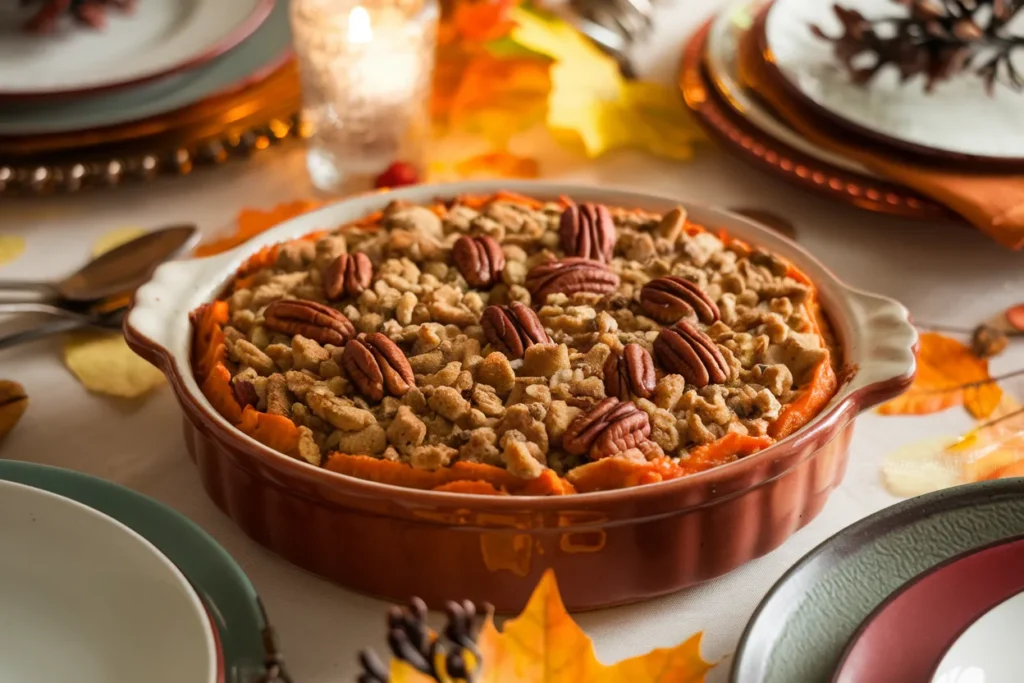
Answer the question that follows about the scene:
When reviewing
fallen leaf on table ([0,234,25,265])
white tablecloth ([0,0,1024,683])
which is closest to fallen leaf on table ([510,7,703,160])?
white tablecloth ([0,0,1024,683])

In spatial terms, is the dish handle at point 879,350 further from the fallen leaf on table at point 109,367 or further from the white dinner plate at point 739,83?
the fallen leaf on table at point 109,367

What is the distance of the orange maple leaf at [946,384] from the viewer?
834mm

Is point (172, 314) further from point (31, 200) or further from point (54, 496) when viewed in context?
point (31, 200)

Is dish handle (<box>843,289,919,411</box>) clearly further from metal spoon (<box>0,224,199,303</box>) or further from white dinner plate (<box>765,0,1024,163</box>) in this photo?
metal spoon (<box>0,224,199,303</box>)

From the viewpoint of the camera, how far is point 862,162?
38.2 inches

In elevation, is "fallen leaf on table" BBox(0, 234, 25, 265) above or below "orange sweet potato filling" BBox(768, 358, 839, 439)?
below

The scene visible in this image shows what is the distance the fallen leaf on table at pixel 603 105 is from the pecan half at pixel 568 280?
0.35 meters

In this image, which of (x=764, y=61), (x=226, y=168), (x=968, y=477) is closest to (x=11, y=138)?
(x=226, y=168)

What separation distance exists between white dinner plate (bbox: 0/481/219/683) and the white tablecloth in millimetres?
111

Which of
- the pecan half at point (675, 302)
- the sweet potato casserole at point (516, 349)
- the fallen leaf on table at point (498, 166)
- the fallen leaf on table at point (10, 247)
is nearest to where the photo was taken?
the sweet potato casserole at point (516, 349)

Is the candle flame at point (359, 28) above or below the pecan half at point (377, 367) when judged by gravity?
above

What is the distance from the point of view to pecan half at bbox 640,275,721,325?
2.44ft

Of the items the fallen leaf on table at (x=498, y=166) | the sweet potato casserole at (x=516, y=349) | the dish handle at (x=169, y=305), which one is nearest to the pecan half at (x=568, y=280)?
the sweet potato casserole at (x=516, y=349)

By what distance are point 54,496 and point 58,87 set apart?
0.54 m
